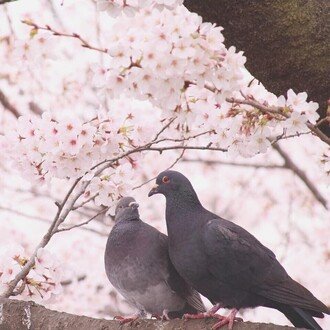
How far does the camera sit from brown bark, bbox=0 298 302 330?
10.3 ft

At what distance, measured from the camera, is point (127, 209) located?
4289 mm

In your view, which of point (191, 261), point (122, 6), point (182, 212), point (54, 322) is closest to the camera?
point (122, 6)

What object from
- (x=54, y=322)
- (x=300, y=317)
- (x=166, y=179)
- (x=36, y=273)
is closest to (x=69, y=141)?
Answer: (x=36, y=273)

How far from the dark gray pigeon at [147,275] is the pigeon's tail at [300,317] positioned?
604 millimetres

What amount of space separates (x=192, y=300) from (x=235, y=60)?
1.94 m

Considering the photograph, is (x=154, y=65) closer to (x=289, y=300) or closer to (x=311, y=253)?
(x=289, y=300)

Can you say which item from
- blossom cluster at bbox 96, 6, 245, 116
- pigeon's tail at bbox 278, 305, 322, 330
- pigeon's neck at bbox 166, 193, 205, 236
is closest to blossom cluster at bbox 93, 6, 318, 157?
blossom cluster at bbox 96, 6, 245, 116

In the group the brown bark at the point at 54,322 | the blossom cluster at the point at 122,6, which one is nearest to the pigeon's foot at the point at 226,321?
the brown bark at the point at 54,322

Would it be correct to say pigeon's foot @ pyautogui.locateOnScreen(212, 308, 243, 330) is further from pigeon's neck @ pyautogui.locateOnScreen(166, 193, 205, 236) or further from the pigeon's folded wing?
pigeon's neck @ pyautogui.locateOnScreen(166, 193, 205, 236)

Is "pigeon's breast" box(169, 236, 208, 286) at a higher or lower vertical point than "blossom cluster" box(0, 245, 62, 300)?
higher

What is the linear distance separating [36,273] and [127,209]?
3.29ft

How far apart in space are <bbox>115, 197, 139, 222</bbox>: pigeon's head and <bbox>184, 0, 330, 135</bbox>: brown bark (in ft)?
5.04

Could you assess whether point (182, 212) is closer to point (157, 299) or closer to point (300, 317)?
point (157, 299)

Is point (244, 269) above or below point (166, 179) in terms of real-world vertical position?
below
